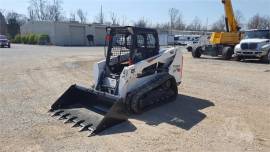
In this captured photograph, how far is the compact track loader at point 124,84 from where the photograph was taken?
6945mm

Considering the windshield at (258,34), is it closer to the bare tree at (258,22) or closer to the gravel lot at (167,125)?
the gravel lot at (167,125)

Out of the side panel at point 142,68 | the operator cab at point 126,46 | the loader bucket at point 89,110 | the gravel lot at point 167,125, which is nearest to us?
the gravel lot at point 167,125

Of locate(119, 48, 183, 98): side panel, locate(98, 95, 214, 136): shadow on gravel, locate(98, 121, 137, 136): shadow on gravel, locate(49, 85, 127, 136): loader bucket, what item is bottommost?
locate(98, 121, 137, 136): shadow on gravel

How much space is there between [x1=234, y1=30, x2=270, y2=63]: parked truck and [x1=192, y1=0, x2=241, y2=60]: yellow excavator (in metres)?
1.65

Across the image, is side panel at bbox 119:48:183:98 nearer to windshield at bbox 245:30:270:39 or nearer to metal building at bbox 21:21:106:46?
windshield at bbox 245:30:270:39

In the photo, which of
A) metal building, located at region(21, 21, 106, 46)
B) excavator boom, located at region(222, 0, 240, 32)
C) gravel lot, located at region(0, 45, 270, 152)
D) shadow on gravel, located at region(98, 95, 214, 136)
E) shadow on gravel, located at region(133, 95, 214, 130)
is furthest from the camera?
metal building, located at region(21, 21, 106, 46)

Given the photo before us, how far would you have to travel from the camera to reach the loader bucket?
6.45 metres

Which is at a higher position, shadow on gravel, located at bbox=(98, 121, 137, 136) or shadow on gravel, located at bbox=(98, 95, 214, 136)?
shadow on gravel, located at bbox=(98, 95, 214, 136)

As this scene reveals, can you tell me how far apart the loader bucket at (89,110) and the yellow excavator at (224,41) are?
54.3 ft

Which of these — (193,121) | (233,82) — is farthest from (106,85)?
(233,82)

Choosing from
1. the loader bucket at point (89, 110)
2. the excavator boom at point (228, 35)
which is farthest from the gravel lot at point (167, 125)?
the excavator boom at point (228, 35)

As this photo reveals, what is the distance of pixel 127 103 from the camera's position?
7180mm

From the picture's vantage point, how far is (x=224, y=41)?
920 inches

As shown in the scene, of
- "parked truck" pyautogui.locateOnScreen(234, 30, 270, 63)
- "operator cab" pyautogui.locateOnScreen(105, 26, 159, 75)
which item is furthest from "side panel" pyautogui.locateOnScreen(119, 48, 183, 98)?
"parked truck" pyautogui.locateOnScreen(234, 30, 270, 63)
